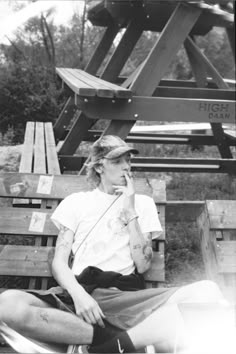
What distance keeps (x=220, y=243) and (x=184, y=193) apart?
8.75 ft

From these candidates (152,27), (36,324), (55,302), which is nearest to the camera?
(36,324)

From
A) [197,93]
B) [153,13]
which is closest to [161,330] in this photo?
[197,93]

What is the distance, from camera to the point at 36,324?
2.04 m

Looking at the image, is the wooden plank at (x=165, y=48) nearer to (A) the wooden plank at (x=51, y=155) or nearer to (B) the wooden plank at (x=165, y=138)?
(A) the wooden plank at (x=51, y=155)

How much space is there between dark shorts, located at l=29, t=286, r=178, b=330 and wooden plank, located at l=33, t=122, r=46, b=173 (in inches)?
60.3

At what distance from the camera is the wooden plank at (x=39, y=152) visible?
3.76 m

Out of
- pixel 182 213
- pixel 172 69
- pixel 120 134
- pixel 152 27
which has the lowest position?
pixel 182 213

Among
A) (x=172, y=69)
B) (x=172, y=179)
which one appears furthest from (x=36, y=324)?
(x=172, y=69)

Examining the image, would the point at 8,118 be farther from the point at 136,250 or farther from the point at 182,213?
the point at 136,250

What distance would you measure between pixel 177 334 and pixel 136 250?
638 mm

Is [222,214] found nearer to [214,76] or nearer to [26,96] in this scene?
[214,76]

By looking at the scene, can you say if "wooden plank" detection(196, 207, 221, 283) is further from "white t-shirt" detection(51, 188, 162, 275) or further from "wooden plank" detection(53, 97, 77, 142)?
"wooden plank" detection(53, 97, 77, 142)

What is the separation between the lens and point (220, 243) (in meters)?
2.81

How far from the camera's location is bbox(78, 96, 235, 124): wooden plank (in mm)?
3807
